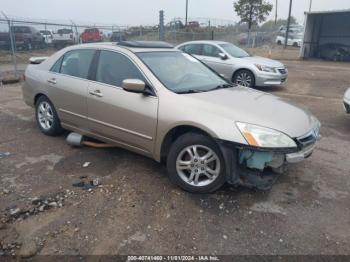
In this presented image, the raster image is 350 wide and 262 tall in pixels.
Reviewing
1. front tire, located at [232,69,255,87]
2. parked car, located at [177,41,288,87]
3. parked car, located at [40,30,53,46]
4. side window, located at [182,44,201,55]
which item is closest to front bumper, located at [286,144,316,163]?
parked car, located at [177,41,288,87]

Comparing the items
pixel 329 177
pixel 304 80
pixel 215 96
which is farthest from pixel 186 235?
pixel 304 80

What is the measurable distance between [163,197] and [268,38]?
36.3m

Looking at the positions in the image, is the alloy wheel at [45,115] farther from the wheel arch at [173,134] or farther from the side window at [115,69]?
the wheel arch at [173,134]

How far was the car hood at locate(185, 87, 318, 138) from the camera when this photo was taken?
10.9ft

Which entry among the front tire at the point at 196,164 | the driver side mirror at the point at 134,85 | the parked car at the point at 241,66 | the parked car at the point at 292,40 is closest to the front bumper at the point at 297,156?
the front tire at the point at 196,164

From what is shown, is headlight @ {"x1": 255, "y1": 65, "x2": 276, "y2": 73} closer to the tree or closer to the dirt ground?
the dirt ground

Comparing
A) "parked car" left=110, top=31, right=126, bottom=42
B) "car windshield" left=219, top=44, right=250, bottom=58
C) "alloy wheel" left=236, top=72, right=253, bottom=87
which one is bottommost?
"alloy wheel" left=236, top=72, right=253, bottom=87

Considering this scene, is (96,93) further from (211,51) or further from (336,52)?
(336,52)

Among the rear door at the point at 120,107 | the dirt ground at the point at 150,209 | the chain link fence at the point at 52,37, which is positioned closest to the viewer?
the dirt ground at the point at 150,209

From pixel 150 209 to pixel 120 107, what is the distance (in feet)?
4.50

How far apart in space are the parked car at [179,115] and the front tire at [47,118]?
0.19 meters

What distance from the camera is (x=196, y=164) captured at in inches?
138

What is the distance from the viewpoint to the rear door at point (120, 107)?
12.4 ft

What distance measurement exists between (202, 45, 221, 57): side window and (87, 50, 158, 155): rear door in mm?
6659
